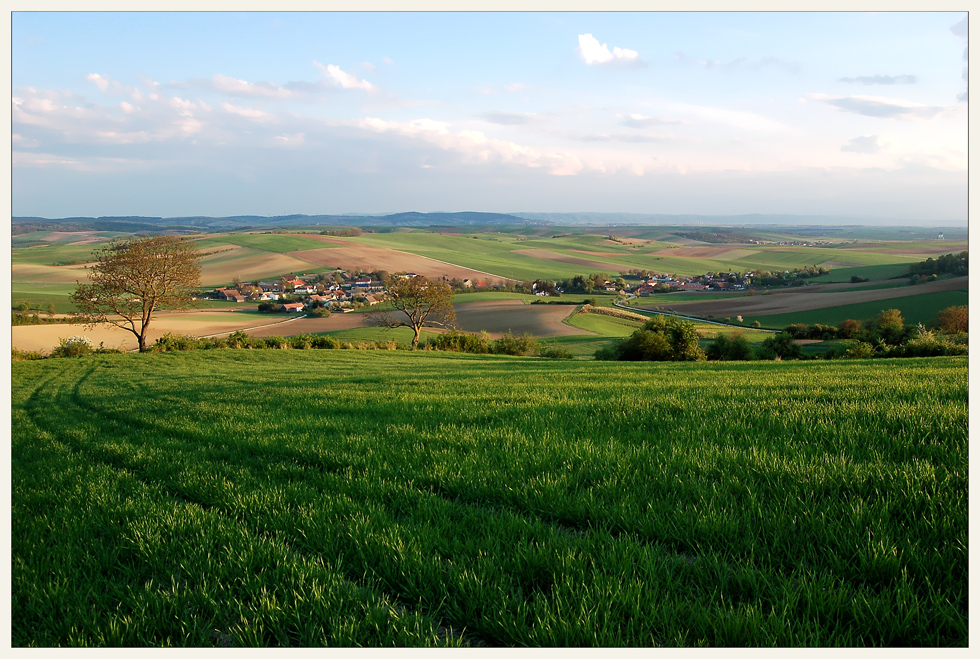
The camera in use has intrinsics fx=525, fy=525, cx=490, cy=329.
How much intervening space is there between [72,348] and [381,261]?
67.5m

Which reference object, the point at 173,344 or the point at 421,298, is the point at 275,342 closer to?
the point at 173,344

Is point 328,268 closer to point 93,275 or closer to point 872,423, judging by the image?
point 93,275

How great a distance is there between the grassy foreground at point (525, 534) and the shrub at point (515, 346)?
4214 cm

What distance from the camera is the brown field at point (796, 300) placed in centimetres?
6594

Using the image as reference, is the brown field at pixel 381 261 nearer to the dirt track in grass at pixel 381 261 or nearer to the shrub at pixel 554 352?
the dirt track in grass at pixel 381 261

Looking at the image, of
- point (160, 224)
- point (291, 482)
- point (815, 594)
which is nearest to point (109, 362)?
point (291, 482)

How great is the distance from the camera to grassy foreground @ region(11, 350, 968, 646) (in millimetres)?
2592

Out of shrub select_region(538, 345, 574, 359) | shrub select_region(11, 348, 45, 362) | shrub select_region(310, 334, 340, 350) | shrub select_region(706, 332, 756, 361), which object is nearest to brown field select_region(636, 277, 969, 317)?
shrub select_region(706, 332, 756, 361)

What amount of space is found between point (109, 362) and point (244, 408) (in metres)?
27.5

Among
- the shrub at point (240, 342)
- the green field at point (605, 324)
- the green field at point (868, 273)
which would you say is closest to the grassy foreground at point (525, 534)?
the shrub at point (240, 342)

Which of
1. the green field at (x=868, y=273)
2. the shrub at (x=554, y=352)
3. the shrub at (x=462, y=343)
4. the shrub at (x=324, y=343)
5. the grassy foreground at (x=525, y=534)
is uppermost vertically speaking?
the green field at (x=868, y=273)

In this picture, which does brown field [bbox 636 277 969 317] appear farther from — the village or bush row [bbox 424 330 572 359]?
bush row [bbox 424 330 572 359]

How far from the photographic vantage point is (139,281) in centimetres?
3922

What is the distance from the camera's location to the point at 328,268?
327ft
